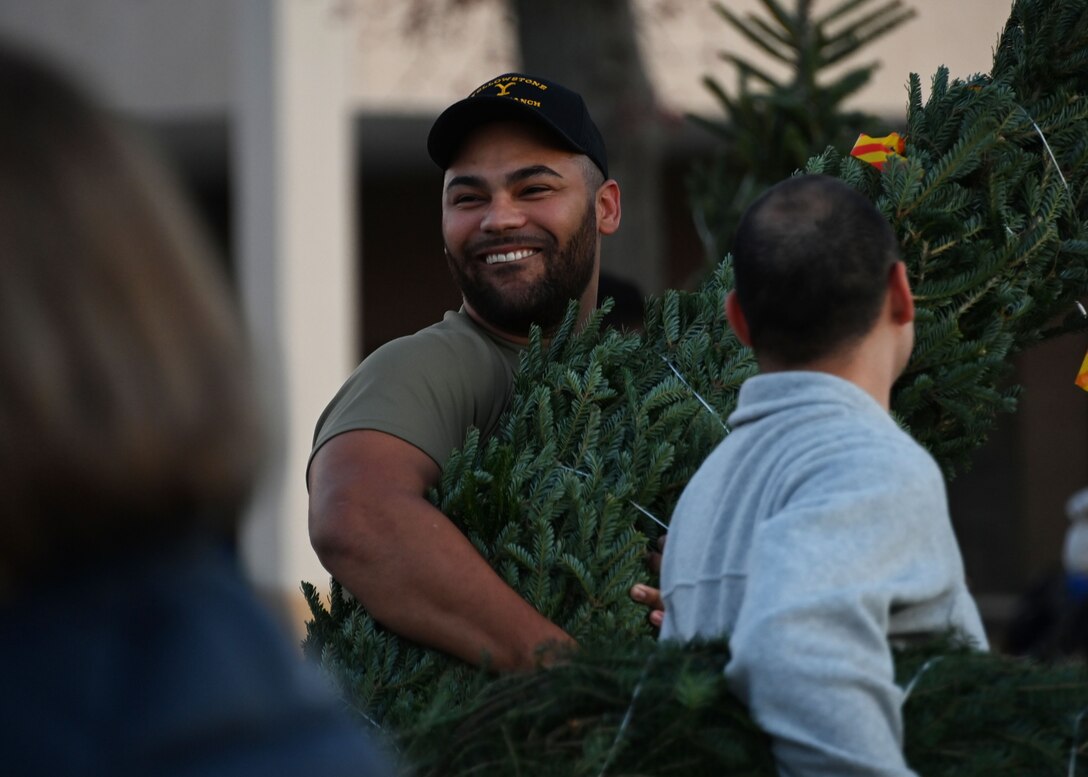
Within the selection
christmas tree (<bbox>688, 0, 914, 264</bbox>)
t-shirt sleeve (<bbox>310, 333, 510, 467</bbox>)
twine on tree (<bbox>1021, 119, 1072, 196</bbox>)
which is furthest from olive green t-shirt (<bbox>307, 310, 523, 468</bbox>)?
christmas tree (<bbox>688, 0, 914, 264</bbox>)

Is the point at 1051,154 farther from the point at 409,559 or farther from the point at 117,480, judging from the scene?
the point at 117,480

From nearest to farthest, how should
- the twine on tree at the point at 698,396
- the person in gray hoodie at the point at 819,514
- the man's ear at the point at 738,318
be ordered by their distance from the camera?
the person in gray hoodie at the point at 819,514
the man's ear at the point at 738,318
the twine on tree at the point at 698,396

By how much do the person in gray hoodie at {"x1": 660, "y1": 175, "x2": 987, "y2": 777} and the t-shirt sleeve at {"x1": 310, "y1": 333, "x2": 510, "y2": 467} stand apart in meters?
0.87

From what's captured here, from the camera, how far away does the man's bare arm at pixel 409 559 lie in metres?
2.74

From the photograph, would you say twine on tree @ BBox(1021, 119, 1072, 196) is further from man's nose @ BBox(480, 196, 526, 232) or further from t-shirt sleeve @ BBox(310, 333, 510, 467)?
t-shirt sleeve @ BBox(310, 333, 510, 467)

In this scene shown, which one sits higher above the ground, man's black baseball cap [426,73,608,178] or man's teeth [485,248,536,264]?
man's black baseball cap [426,73,608,178]

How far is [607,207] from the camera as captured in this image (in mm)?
3754

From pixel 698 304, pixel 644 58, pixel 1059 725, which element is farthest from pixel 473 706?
pixel 644 58

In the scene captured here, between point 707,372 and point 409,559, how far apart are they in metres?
0.74

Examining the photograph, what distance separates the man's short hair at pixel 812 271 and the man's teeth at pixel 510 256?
1.36 meters

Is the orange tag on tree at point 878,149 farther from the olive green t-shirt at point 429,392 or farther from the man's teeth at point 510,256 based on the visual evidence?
the olive green t-shirt at point 429,392

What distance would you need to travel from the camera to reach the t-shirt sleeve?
9.87ft

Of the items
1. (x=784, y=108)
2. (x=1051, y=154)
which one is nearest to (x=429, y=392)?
(x=1051, y=154)

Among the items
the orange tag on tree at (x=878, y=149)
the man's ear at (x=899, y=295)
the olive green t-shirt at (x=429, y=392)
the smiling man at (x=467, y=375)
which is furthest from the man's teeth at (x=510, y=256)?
the man's ear at (x=899, y=295)
